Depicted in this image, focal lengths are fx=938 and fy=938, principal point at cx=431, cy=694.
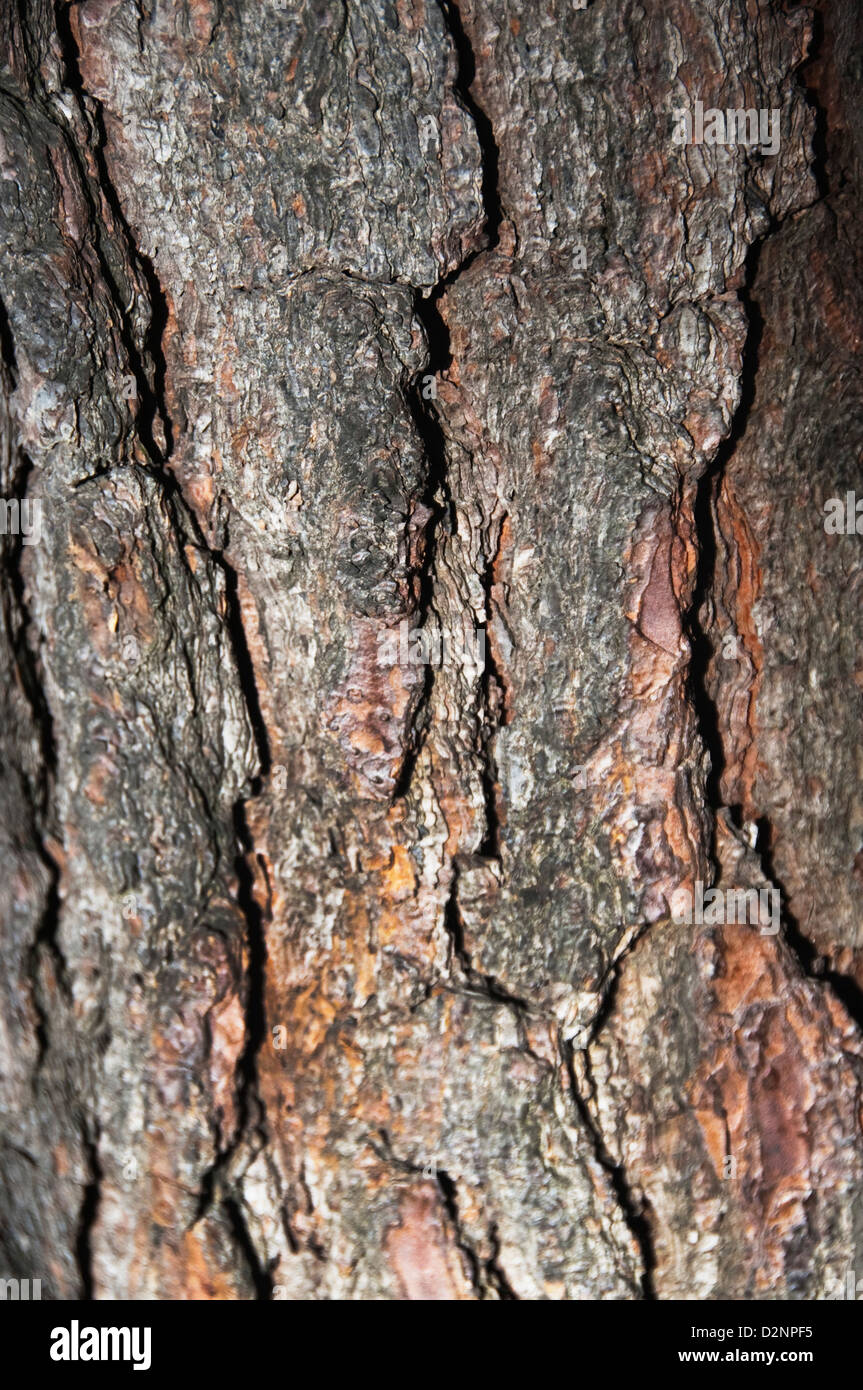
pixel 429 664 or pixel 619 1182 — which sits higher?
pixel 429 664

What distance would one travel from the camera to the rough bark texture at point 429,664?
125cm

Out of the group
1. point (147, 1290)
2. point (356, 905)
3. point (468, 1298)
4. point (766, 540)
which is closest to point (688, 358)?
point (766, 540)

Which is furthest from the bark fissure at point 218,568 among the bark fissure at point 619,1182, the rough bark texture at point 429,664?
the bark fissure at point 619,1182

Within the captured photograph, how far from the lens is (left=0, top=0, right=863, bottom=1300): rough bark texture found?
49.3 inches

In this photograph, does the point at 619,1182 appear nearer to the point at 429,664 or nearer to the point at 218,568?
the point at 429,664

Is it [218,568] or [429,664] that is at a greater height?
[218,568]

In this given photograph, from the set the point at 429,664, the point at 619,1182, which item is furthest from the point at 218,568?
the point at 619,1182

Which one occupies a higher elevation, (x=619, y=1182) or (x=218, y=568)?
(x=218, y=568)

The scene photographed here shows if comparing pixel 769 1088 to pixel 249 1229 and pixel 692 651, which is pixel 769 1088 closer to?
pixel 692 651

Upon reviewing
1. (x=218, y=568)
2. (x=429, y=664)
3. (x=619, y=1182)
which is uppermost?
(x=218, y=568)

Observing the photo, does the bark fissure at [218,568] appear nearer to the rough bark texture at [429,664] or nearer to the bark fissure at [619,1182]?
the rough bark texture at [429,664]

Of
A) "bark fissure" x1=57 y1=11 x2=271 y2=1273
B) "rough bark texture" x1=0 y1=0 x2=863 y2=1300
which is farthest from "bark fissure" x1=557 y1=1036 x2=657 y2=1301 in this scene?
"bark fissure" x1=57 y1=11 x2=271 y2=1273

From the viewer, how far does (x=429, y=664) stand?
1320mm

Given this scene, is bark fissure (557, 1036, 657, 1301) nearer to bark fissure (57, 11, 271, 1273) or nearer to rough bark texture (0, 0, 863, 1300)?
rough bark texture (0, 0, 863, 1300)
